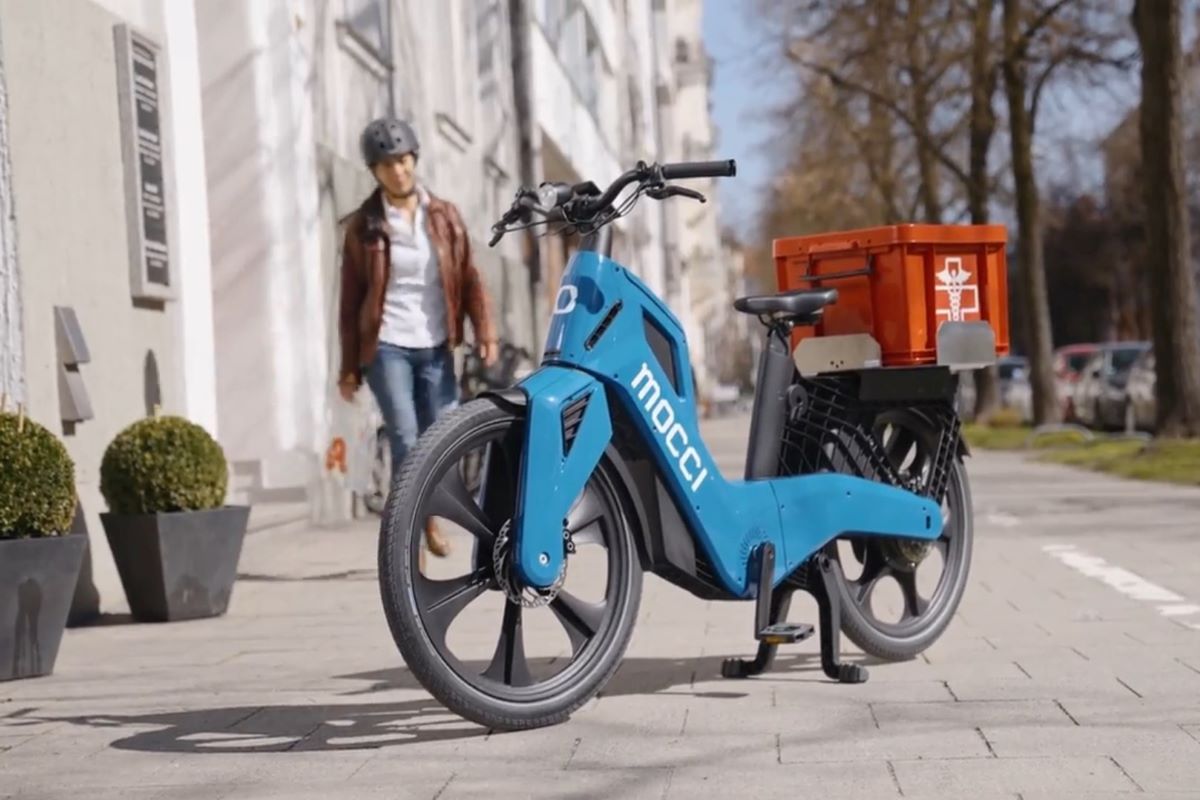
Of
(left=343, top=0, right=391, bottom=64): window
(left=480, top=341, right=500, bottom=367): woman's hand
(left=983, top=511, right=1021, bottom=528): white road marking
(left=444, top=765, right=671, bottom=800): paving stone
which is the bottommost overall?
(left=983, top=511, right=1021, bottom=528): white road marking

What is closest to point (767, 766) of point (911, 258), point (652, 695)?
point (652, 695)

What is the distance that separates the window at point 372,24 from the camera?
53.7 feet

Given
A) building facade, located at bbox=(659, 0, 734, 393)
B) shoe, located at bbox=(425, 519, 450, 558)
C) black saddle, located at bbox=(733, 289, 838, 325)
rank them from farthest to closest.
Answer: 1. building facade, located at bbox=(659, 0, 734, 393)
2. shoe, located at bbox=(425, 519, 450, 558)
3. black saddle, located at bbox=(733, 289, 838, 325)

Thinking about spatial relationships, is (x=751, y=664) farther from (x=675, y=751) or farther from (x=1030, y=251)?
(x=1030, y=251)

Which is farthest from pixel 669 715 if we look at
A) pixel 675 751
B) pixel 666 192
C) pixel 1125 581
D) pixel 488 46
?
pixel 488 46

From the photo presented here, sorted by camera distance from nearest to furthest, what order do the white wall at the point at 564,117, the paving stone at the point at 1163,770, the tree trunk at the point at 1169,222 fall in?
1. the paving stone at the point at 1163,770
2. the tree trunk at the point at 1169,222
3. the white wall at the point at 564,117

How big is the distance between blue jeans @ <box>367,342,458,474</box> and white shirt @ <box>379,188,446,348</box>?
0.06 metres

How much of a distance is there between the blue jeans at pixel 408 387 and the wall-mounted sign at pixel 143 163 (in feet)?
5.06

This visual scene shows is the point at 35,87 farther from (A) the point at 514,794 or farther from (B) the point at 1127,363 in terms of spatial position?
(B) the point at 1127,363

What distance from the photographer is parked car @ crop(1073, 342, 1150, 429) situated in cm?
3409

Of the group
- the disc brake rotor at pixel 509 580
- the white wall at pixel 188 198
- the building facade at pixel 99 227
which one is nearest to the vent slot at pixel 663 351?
the disc brake rotor at pixel 509 580

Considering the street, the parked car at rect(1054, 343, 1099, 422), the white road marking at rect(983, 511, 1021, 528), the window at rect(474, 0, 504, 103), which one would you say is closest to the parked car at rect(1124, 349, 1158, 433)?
the parked car at rect(1054, 343, 1099, 422)

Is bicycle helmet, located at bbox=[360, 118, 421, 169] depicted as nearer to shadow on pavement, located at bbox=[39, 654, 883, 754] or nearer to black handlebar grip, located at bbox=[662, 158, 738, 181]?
shadow on pavement, located at bbox=[39, 654, 883, 754]

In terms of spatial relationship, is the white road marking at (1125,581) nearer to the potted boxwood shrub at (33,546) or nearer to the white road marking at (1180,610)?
the white road marking at (1180,610)
